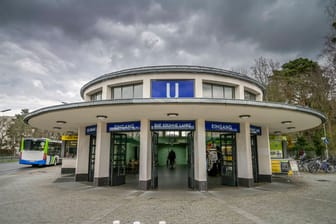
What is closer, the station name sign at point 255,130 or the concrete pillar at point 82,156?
the station name sign at point 255,130

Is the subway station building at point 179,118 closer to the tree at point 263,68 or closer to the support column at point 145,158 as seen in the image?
the support column at point 145,158

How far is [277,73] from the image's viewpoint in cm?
2708

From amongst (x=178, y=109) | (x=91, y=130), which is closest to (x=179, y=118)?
(x=178, y=109)

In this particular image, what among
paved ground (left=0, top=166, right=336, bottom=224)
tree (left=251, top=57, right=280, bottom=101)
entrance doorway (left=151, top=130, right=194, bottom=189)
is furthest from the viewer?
tree (left=251, top=57, right=280, bottom=101)

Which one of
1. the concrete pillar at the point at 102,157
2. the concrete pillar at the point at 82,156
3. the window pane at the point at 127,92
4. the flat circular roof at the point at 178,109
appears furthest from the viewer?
the concrete pillar at the point at 82,156

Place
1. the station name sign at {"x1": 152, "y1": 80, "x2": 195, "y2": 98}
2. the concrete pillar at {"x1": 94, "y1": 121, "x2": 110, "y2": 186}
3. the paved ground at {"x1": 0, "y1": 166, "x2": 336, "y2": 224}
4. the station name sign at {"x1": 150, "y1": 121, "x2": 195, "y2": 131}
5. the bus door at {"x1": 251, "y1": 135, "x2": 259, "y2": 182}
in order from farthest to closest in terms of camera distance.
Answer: the bus door at {"x1": 251, "y1": 135, "x2": 259, "y2": 182}, the concrete pillar at {"x1": 94, "y1": 121, "x2": 110, "y2": 186}, the station name sign at {"x1": 152, "y1": 80, "x2": 195, "y2": 98}, the station name sign at {"x1": 150, "y1": 121, "x2": 195, "y2": 131}, the paved ground at {"x1": 0, "y1": 166, "x2": 336, "y2": 224}

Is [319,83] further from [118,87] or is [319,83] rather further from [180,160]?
[118,87]

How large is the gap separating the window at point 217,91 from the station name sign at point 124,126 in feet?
11.8

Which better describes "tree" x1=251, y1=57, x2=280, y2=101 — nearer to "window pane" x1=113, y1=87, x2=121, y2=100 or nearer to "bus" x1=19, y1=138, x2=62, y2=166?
"window pane" x1=113, y1=87, x2=121, y2=100

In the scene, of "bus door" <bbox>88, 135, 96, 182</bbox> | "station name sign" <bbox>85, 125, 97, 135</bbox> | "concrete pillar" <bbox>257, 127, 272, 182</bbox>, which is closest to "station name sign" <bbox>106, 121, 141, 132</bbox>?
"station name sign" <bbox>85, 125, 97, 135</bbox>

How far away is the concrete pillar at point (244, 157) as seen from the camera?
401 inches

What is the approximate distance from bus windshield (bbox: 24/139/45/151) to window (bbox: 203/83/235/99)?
19.8 m

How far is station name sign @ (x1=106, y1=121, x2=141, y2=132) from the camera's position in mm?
10023

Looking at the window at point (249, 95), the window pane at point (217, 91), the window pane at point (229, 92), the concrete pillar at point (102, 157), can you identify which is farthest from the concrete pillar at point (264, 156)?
the concrete pillar at point (102, 157)
